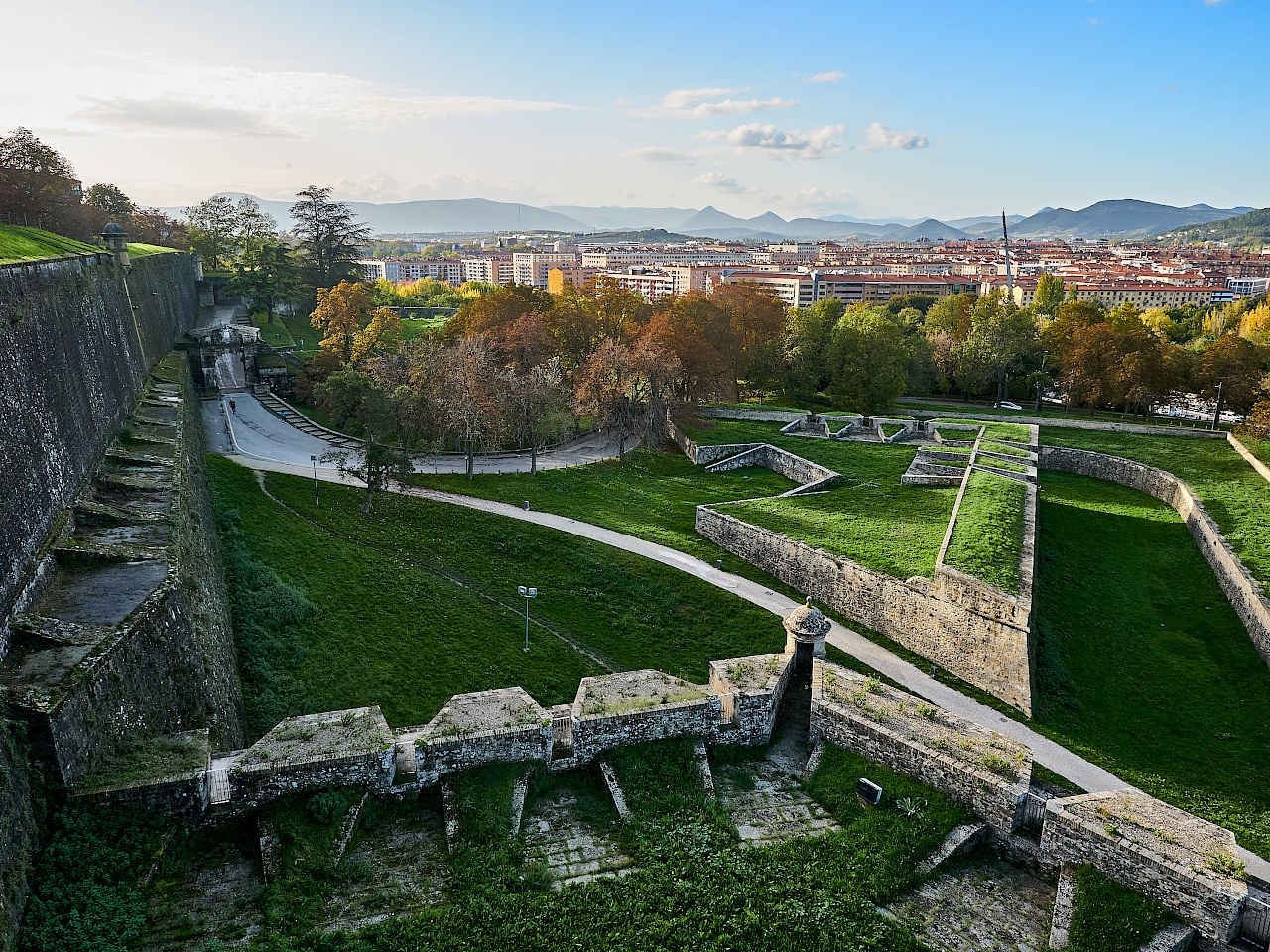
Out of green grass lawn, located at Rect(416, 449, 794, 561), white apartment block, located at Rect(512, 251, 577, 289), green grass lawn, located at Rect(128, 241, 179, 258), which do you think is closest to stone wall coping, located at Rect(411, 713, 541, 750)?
green grass lawn, located at Rect(416, 449, 794, 561)

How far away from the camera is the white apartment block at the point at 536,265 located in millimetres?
161750

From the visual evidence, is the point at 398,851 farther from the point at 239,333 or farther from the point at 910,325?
the point at 910,325

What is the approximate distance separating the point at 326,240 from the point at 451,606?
47.8 meters

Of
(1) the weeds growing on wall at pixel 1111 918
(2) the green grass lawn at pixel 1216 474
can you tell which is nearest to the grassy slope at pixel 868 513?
(2) the green grass lawn at pixel 1216 474

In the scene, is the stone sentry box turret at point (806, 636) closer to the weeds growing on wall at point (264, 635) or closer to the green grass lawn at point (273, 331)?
the weeds growing on wall at point (264, 635)

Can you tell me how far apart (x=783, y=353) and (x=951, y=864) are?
40.0m

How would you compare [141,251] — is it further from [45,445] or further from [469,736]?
[469,736]

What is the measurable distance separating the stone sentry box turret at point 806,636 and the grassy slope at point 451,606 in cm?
340

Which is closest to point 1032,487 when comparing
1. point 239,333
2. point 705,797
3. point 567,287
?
point 705,797

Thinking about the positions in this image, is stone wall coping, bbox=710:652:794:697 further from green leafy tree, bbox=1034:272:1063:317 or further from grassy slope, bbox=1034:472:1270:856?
green leafy tree, bbox=1034:272:1063:317

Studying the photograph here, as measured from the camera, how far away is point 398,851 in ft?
34.7

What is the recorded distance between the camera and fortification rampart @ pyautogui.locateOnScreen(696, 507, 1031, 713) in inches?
720

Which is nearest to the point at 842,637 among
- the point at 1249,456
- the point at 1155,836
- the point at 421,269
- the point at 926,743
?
the point at 926,743

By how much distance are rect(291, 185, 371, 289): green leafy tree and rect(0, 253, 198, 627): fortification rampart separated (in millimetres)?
32665
